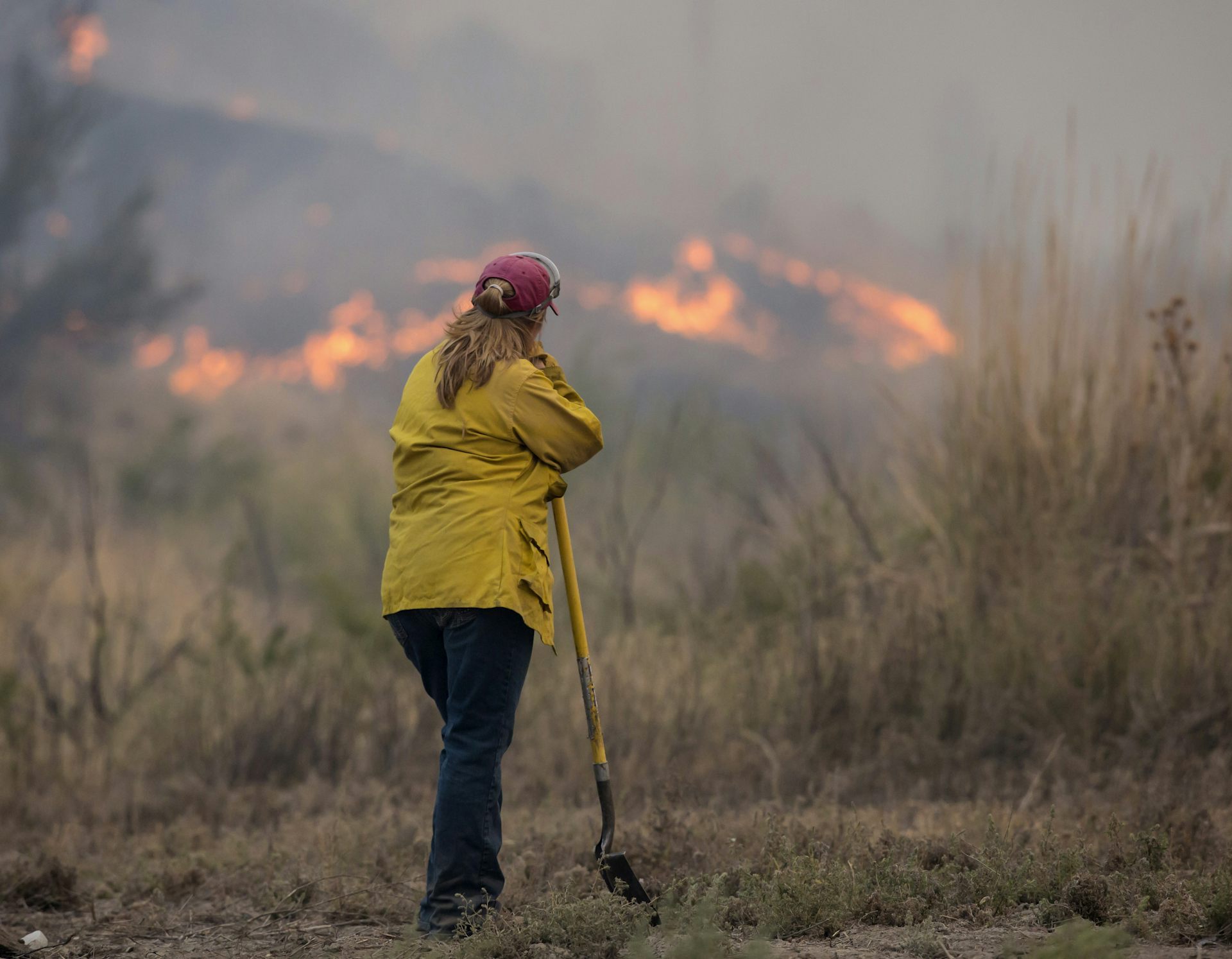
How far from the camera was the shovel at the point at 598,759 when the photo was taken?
377cm

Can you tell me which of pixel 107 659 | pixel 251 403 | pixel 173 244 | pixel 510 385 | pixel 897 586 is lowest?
pixel 107 659

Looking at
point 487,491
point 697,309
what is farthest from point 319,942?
point 697,309

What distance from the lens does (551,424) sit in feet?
11.8

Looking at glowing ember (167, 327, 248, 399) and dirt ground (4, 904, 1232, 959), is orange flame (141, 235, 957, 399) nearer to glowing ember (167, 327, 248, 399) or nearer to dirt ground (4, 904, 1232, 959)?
glowing ember (167, 327, 248, 399)

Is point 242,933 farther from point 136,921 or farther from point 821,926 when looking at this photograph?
point 821,926

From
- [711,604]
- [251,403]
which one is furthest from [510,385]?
[251,403]

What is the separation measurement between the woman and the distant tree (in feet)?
95.8

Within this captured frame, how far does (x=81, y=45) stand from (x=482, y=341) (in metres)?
37.8

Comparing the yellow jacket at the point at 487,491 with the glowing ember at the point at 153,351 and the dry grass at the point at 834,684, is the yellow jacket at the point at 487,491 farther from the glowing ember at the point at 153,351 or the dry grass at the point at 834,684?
the glowing ember at the point at 153,351

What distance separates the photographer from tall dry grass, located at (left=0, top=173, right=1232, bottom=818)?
6141 mm

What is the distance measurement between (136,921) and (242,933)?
0.48 meters

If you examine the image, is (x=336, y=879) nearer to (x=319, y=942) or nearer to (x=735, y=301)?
(x=319, y=942)

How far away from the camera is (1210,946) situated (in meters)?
3.36

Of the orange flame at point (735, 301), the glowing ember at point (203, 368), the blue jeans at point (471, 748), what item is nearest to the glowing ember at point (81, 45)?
the glowing ember at point (203, 368)
